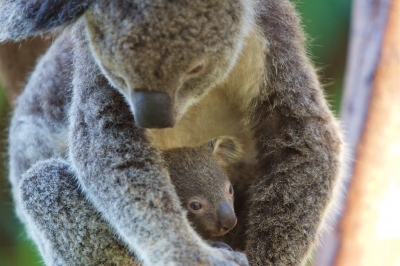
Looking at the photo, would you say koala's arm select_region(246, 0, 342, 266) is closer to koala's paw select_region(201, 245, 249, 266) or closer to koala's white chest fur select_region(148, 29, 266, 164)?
koala's white chest fur select_region(148, 29, 266, 164)

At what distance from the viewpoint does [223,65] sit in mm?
2234

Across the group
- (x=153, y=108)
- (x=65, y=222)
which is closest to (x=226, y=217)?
(x=65, y=222)

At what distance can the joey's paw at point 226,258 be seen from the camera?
7.34ft

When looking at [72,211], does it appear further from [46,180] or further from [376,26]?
[376,26]

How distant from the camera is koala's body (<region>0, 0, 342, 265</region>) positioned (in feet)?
6.53

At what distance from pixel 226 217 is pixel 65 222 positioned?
726 mm

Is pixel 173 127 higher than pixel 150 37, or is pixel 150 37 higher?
pixel 150 37

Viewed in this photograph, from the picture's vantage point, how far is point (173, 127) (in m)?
2.62

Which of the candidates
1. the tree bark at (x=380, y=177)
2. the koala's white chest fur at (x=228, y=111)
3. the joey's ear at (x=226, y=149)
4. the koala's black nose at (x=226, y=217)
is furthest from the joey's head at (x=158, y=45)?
the tree bark at (x=380, y=177)

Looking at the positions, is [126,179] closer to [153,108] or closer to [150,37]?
[153,108]

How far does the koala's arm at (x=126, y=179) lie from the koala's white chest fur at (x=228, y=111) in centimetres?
17

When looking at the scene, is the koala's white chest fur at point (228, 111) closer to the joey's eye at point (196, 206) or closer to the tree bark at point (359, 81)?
the joey's eye at point (196, 206)

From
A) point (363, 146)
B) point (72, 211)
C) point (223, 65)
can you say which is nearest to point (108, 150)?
point (72, 211)

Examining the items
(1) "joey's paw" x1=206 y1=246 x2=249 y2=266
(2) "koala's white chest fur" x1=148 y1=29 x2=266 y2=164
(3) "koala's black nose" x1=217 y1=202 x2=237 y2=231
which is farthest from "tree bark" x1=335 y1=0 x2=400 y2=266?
(1) "joey's paw" x1=206 y1=246 x2=249 y2=266
